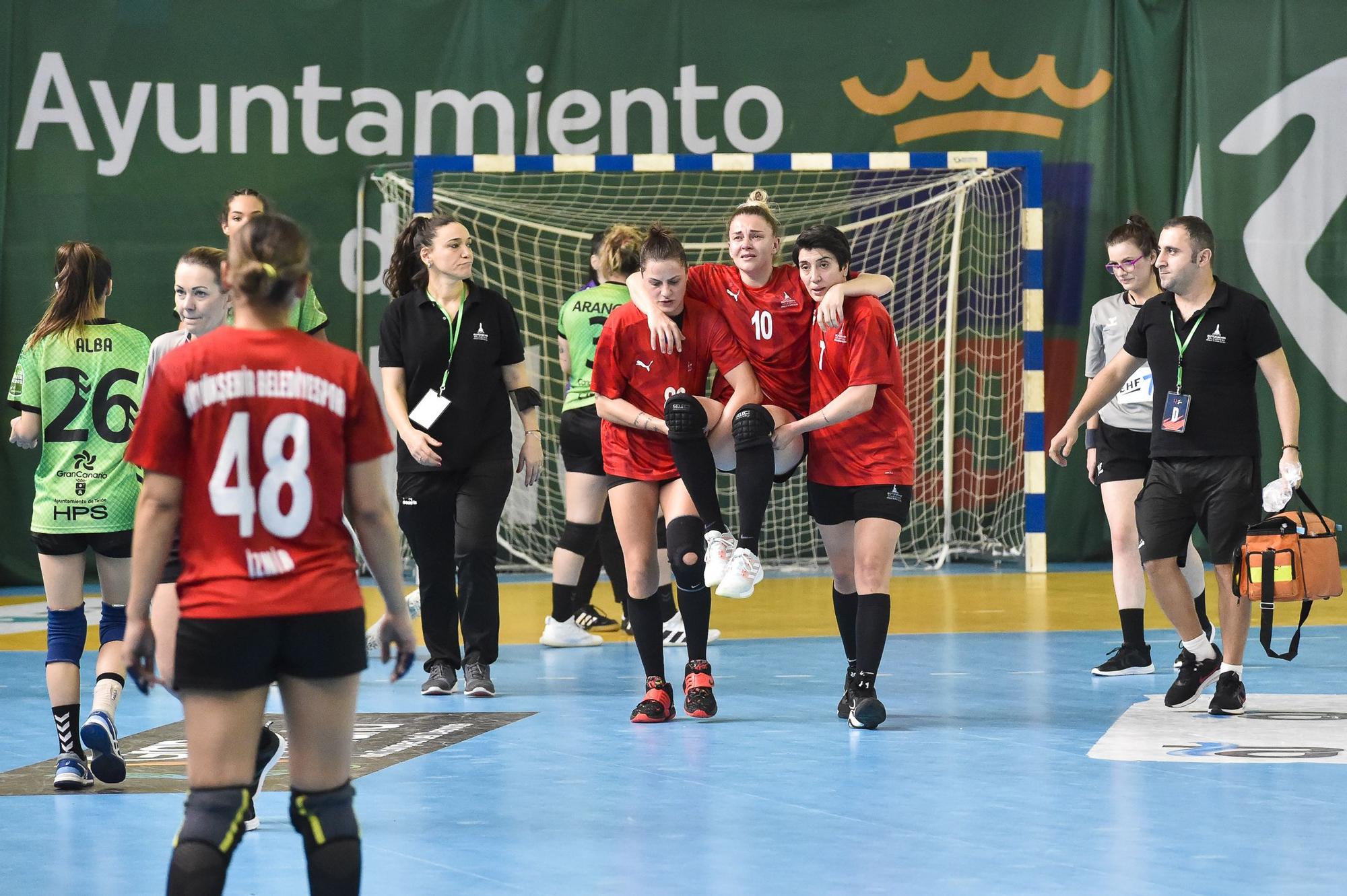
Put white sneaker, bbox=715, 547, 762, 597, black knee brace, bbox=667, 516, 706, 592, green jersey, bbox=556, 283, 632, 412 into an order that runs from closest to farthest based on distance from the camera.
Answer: white sneaker, bbox=715, 547, 762, 597, black knee brace, bbox=667, 516, 706, 592, green jersey, bbox=556, 283, 632, 412

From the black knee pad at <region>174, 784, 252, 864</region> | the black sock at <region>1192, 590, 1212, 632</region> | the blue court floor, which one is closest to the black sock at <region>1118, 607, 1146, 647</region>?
the black sock at <region>1192, 590, 1212, 632</region>

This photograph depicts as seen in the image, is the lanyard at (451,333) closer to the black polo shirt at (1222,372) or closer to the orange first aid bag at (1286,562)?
the black polo shirt at (1222,372)

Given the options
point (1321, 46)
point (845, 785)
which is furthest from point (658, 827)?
point (1321, 46)

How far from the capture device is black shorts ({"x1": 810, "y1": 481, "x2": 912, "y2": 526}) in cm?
539

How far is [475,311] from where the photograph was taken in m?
6.22

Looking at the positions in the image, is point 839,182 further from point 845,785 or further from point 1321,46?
point 845,785

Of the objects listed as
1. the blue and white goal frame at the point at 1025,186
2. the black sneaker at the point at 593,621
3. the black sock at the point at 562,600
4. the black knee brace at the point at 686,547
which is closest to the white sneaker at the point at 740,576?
the black knee brace at the point at 686,547

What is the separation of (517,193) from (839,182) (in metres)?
2.30

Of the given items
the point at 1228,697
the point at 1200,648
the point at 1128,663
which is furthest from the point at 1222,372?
the point at 1128,663

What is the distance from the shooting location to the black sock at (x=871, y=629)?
5.42m

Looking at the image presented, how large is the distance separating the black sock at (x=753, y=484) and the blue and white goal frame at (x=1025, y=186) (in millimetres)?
5068

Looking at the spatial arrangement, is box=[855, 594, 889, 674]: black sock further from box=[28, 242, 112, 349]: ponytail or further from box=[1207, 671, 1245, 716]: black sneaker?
box=[28, 242, 112, 349]: ponytail

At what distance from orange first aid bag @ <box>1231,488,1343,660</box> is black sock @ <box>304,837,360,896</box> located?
3.51 m

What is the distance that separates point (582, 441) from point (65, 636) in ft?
9.63
